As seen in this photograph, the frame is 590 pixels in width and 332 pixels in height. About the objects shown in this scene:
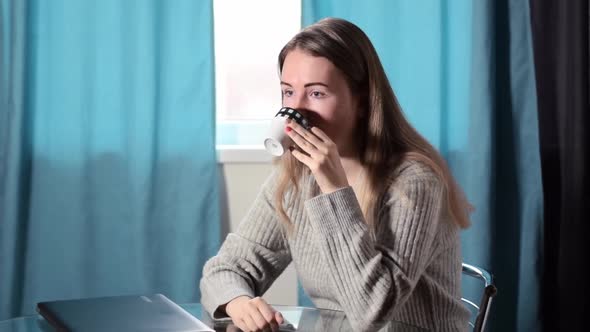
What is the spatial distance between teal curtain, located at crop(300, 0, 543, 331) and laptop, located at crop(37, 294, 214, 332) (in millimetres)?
1543

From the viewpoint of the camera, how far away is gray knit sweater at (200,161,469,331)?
Answer: 1556 millimetres

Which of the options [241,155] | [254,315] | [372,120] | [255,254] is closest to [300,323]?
[254,315]

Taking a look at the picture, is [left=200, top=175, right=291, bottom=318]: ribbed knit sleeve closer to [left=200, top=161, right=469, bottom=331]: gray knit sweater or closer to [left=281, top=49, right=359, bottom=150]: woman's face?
[left=200, top=161, right=469, bottom=331]: gray knit sweater

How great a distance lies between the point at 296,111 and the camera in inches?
A: 64.4

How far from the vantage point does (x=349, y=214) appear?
5.18ft

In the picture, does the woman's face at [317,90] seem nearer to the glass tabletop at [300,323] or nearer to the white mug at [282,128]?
the white mug at [282,128]

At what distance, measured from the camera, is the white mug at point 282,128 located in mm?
1616

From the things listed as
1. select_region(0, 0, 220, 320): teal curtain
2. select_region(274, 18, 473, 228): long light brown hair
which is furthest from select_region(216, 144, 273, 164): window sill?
select_region(274, 18, 473, 228): long light brown hair

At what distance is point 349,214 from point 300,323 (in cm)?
21

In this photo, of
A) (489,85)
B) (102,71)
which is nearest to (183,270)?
(102,71)

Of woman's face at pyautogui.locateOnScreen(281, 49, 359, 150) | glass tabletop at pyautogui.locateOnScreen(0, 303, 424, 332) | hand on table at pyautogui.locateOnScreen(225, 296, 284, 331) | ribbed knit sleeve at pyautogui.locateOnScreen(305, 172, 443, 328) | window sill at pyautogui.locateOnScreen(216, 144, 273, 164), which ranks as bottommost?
glass tabletop at pyautogui.locateOnScreen(0, 303, 424, 332)

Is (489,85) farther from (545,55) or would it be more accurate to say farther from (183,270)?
(183,270)

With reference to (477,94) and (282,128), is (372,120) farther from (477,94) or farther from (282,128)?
(477,94)

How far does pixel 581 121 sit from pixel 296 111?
142 centimetres
